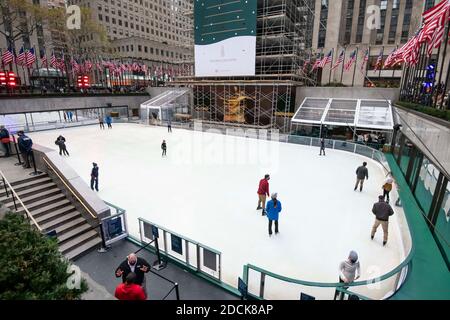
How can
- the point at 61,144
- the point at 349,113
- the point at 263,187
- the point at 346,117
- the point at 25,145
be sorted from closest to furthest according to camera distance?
1. the point at 263,187
2. the point at 25,145
3. the point at 61,144
4. the point at 346,117
5. the point at 349,113

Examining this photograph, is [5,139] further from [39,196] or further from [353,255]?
[353,255]

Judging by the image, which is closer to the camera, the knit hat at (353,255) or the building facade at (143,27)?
the knit hat at (353,255)

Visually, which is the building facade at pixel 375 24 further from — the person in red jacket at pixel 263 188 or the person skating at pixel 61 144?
the person skating at pixel 61 144

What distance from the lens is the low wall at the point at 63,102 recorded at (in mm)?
23484

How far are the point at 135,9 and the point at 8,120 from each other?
62.7m

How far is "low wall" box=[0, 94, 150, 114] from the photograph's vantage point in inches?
925

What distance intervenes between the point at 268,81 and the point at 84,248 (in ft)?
73.7

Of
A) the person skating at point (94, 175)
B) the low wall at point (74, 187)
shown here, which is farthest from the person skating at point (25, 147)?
the person skating at point (94, 175)

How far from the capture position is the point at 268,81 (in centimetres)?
2466

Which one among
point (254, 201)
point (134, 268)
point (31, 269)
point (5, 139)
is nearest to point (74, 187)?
point (134, 268)

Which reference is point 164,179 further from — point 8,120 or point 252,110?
point 8,120

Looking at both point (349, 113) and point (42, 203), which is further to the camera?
point (349, 113)

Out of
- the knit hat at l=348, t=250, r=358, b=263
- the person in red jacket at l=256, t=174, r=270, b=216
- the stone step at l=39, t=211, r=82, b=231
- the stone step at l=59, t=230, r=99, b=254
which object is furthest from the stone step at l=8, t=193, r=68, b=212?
the knit hat at l=348, t=250, r=358, b=263

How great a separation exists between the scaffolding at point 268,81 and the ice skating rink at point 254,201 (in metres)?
8.87
